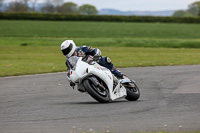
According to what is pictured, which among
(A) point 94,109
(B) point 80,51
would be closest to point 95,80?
(A) point 94,109

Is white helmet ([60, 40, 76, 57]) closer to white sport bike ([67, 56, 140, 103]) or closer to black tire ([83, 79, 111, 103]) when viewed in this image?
white sport bike ([67, 56, 140, 103])

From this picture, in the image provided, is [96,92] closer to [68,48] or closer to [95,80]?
[95,80]

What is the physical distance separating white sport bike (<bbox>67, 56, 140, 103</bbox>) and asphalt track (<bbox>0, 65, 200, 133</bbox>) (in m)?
0.22

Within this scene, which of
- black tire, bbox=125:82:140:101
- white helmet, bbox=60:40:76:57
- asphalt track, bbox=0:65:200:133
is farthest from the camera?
black tire, bbox=125:82:140:101

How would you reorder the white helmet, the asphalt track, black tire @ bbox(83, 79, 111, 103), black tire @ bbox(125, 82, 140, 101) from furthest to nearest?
1. black tire @ bbox(125, 82, 140, 101)
2. the white helmet
3. black tire @ bbox(83, 79, 111, 103)
4. the asphalt track

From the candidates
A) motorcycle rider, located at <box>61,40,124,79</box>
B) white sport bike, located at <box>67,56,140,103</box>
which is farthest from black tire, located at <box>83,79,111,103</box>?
motorcycle rider, located at <box>61,40,124,79</box>

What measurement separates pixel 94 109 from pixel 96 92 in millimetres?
465

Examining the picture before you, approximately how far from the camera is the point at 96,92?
8086mm

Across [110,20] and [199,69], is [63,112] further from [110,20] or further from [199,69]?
[110,20]

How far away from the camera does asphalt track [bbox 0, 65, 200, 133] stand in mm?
6277

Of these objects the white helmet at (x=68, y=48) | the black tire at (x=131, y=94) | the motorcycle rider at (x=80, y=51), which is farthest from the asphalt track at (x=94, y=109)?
the white helmet at (x=68, y=48)

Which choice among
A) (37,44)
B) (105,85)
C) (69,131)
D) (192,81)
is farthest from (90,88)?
(37,44)

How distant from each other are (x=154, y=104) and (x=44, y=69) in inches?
358

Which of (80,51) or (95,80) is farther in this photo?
(80,51)
